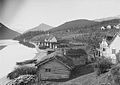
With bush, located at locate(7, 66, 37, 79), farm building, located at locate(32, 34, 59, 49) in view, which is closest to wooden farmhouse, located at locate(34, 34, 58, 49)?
farm building, located at locate(32, 34, 59, 49)

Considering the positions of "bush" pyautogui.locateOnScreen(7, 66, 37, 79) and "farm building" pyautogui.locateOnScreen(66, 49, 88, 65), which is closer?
"bush" pyautogui.locateOnScreen(7, 66, 37, 79)

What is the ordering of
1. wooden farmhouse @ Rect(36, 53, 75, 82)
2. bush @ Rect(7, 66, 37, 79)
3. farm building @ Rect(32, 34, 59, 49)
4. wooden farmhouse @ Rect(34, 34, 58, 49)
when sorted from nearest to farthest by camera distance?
wooden farmhouse @ Rect(36, 53, 75, 82), bush @ Rect(7, 66, 37, 79), wooden farmhouse @ Rect(34, 34, 58, 49), farm building @ Rect(32, 34, 59, 49)

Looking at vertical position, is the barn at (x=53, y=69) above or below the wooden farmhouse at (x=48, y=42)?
below

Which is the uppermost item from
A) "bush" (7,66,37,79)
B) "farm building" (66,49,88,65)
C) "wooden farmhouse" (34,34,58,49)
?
"wooden farmhouse" (34,34,58,49)

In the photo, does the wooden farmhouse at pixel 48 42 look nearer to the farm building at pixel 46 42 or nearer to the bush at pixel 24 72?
the farm building at pixel 46 42

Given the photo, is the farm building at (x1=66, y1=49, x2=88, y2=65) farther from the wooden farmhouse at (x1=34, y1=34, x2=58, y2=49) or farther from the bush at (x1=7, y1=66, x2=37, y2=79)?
the wooden farmhouse at (x1=34, y1=34, x2=58, y2=49)

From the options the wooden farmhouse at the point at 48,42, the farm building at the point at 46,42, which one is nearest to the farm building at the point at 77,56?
the wooden farmhouse at the point at 48,42

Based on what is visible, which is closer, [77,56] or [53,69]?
[53,69]

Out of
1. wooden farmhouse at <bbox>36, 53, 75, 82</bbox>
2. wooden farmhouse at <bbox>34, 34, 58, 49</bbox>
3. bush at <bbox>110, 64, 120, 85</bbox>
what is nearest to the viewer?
bush at <bbox>110, 64, 120, 85</bbox>

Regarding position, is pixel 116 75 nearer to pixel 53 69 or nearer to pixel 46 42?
pixel 53 69

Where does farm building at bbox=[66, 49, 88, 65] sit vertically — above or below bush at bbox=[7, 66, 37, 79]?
above

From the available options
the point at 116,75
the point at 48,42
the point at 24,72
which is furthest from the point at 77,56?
the point at 48,42

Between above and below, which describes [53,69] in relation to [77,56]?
below
